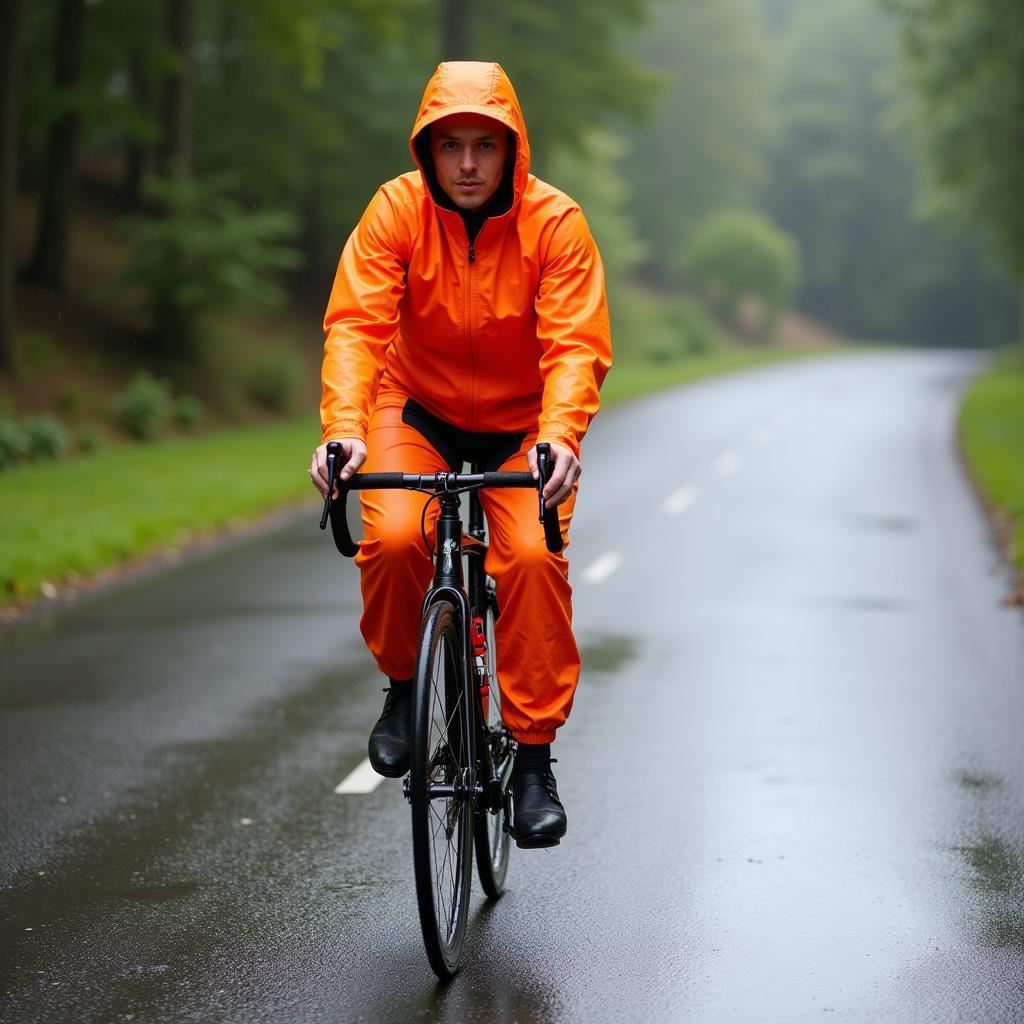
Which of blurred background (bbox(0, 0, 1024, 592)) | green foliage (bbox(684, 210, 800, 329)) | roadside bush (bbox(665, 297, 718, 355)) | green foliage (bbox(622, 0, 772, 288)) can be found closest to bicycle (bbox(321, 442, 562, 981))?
blurred background (bbox(0, 0, 1024, 592))

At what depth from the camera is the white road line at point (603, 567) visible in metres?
11.4

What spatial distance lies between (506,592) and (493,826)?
954 millimetres

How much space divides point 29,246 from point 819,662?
70.5ft

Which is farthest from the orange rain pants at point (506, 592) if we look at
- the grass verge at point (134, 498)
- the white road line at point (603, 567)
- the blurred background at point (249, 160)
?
the blurred background at point (249, 160)

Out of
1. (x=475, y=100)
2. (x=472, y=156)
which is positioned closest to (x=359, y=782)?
(x=472, y=156)

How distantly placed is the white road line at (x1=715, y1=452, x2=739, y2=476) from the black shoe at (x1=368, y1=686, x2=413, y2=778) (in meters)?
15.1

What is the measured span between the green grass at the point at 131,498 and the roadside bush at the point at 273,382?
377 centimetres

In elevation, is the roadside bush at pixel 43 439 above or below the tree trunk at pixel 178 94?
below

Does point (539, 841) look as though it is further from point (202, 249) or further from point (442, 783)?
point (202, 249)

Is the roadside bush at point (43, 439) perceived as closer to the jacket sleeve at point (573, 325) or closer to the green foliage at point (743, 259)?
the jacket sleeve at point (573, 325)

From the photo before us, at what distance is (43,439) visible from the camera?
17469 millimetres

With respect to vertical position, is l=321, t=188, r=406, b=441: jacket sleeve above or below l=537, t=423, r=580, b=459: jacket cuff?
above

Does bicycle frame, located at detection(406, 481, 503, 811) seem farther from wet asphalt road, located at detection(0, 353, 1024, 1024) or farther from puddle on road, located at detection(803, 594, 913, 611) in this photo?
puddle on road, located at detection(803, 594, 913, 611)

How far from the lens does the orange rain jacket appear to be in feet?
13.8
